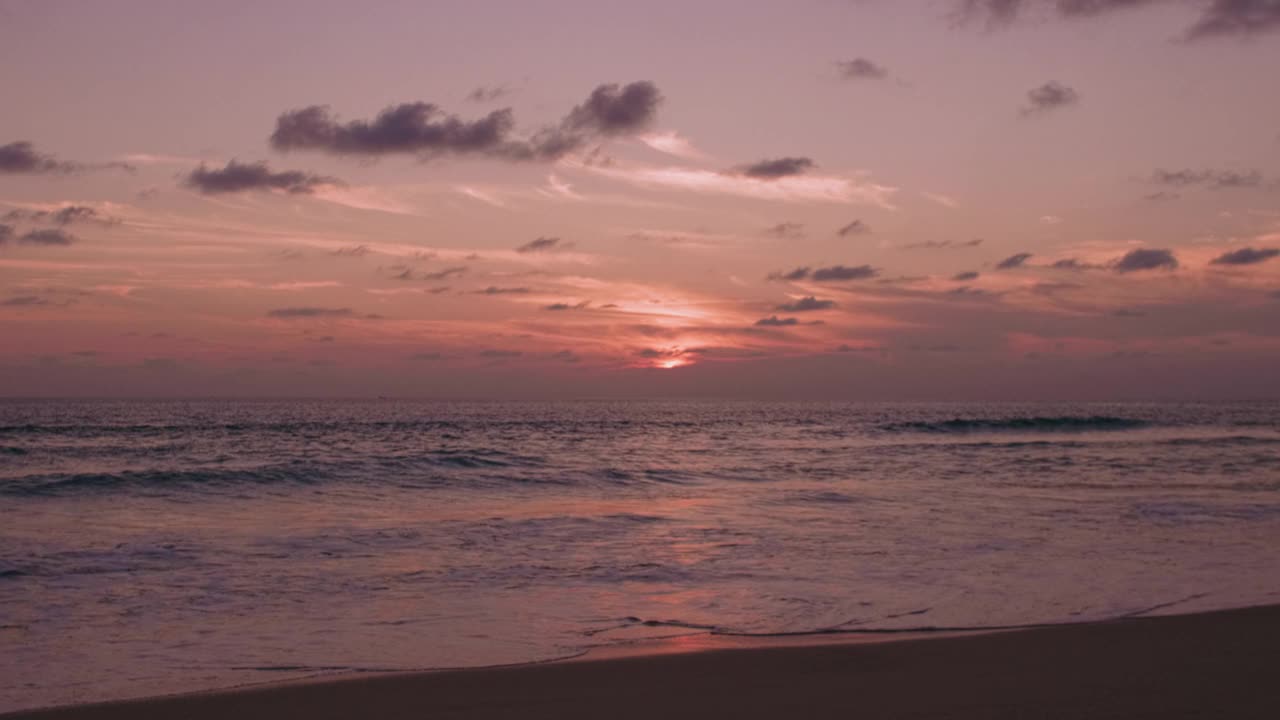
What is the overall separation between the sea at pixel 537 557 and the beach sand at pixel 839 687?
Result: 81cm

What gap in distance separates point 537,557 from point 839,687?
7.92 meters

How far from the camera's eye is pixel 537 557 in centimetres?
1437

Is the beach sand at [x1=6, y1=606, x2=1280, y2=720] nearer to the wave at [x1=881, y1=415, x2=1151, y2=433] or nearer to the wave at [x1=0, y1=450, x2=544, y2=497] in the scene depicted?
the wave at [x1=0, y1=450, x2=544, y2=497]

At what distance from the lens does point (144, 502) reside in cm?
2205

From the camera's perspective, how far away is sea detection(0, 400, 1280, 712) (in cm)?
912

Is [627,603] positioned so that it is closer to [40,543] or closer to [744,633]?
[744,633]

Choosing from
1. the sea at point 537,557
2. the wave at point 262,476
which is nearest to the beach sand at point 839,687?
the sea at point 537,557

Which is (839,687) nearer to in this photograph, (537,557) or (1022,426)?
(537,557)

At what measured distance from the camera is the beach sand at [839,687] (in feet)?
21.3

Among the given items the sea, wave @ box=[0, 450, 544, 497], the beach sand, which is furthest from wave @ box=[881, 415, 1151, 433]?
the beach sand

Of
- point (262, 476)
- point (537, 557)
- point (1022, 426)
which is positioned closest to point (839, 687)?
point (537, 557)

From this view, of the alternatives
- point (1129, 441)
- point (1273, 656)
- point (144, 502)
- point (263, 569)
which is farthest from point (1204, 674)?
point (1129, 441)

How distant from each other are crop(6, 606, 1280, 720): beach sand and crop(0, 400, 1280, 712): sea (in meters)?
0.81

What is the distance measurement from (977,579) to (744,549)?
12.6 ft
